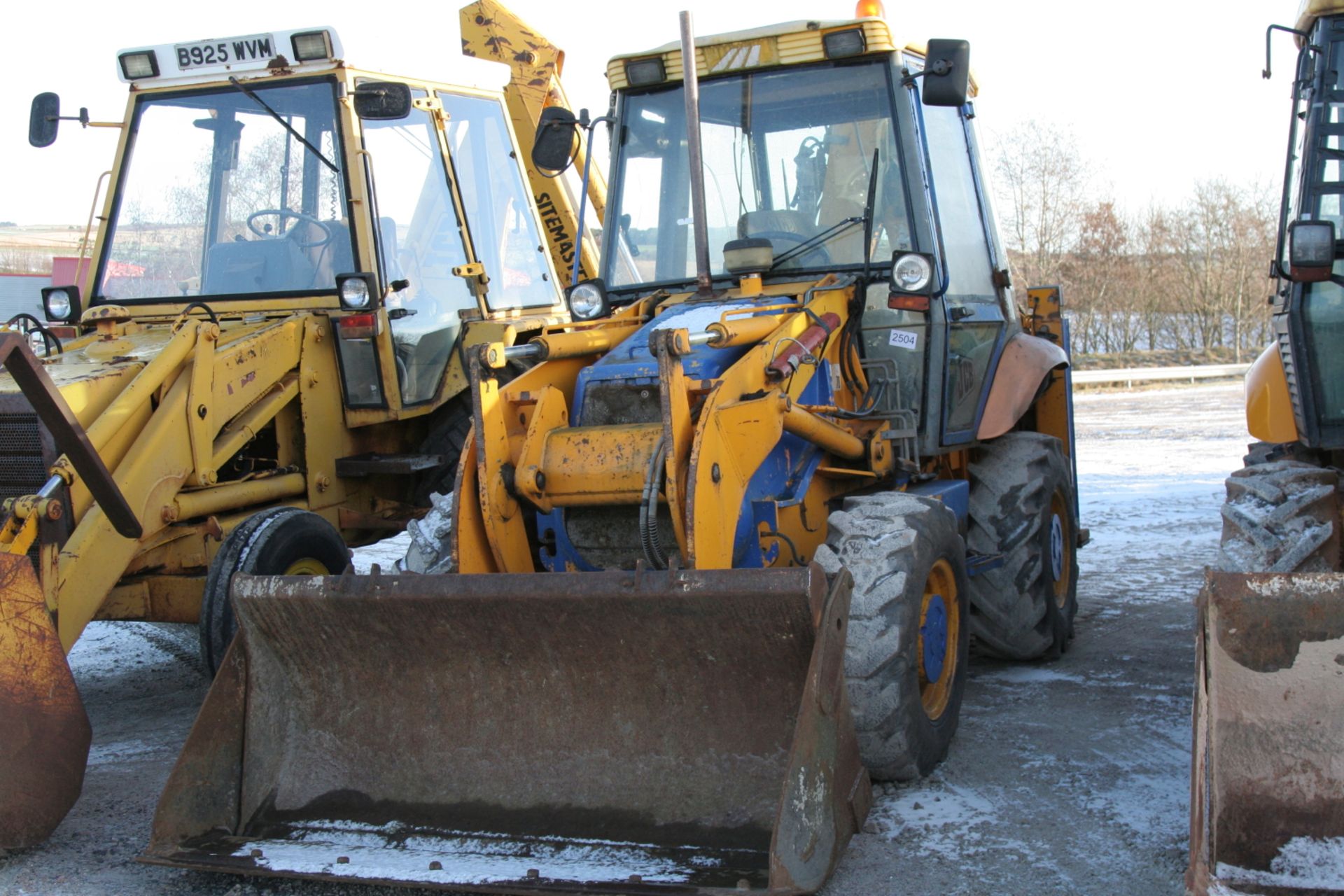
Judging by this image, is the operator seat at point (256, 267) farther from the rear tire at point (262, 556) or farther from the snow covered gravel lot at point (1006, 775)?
the snow covered gravel lot at point (1006, 775)

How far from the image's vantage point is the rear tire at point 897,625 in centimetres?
409

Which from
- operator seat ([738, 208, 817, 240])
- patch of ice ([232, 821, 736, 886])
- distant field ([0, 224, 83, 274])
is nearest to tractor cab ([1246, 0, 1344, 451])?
operator seat ([738, 208, 817, 240])

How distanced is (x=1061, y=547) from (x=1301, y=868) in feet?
10.9

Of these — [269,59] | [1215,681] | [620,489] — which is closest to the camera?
[1215,681]

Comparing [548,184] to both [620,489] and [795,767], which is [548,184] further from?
[795,767]

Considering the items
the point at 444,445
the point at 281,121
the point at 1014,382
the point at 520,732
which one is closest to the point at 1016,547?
the point at 1014,382

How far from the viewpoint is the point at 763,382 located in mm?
4641

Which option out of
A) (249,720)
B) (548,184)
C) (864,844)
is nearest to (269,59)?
(548,184)

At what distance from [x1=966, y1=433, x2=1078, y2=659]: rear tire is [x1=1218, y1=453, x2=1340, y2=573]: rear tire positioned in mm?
1149

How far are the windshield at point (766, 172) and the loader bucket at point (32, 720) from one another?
2.80 m

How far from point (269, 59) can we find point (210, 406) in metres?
2.11

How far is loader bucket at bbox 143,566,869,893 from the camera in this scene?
Result: 3.61m

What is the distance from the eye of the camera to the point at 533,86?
8.50 metres

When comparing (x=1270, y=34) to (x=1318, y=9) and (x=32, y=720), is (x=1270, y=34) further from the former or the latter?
(x=32, y=720)
